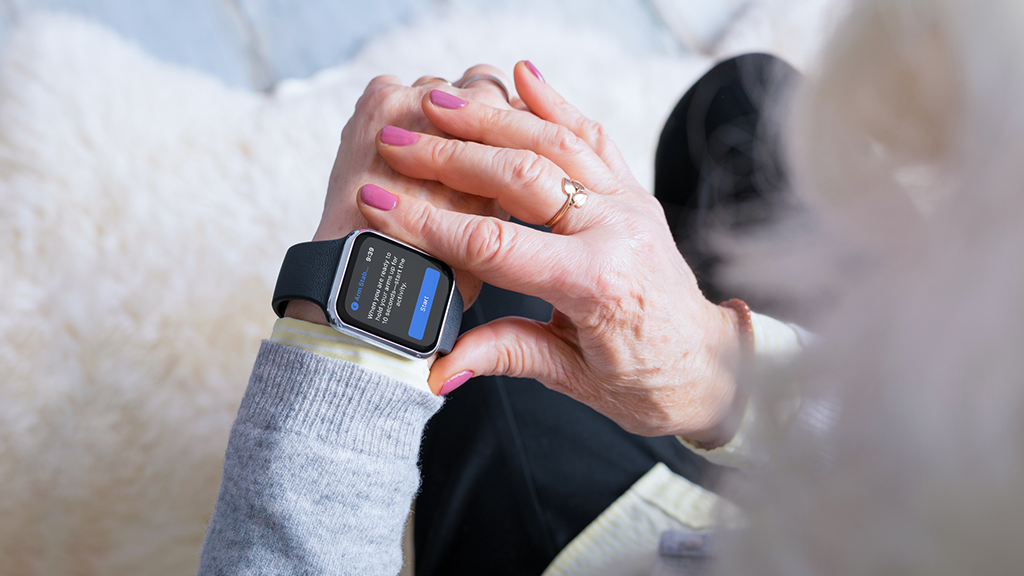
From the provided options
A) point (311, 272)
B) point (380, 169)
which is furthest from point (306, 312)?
point (380, 169)

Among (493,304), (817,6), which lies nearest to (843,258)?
(493,304)

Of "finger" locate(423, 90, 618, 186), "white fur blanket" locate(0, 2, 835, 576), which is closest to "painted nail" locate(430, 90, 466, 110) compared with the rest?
"finger" locate(423, 90, 618, 186)

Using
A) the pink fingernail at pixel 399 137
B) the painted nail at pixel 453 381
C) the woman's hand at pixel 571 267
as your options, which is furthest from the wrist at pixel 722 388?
the pink fingernail at pixel 399 137

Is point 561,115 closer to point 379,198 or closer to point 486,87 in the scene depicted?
point 486,87

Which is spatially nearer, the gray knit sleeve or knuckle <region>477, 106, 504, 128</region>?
the gray knit sleeve

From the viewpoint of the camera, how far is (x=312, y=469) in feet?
1.57

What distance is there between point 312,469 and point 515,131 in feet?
1.21

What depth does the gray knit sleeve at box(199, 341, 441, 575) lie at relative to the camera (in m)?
0.48

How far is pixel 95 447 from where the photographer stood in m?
0.91

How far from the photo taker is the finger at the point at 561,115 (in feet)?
2.13

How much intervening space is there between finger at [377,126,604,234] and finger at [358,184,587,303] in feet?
0.16

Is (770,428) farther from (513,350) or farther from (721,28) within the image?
(721,28)

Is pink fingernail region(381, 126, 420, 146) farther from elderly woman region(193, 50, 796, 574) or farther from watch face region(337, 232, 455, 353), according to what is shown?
watch face region(337, 232, 455, 353)

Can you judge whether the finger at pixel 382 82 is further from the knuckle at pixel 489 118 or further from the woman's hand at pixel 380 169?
the knuckle at pixel 489 118
